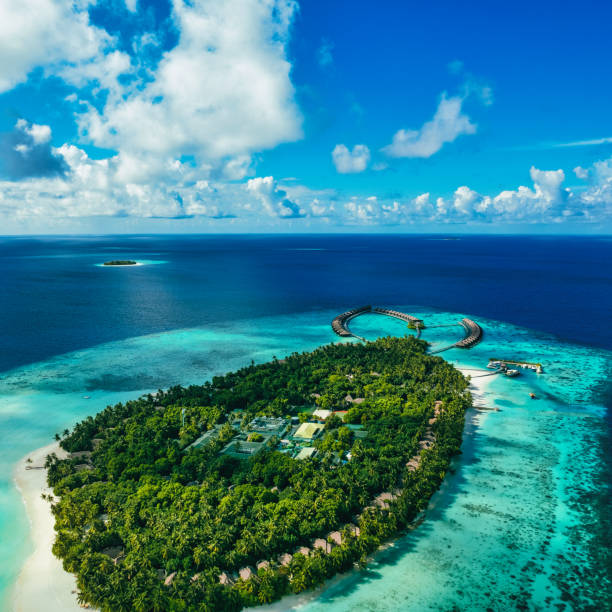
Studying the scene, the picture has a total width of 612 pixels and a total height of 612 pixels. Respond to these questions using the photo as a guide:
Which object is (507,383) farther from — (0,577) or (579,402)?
(0,577)

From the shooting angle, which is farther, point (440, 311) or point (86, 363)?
point (440, 311)

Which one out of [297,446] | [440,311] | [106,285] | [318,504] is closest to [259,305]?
[440,311]

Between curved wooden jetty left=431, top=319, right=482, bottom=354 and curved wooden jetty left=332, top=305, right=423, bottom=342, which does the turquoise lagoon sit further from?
curved wooden jetty left=332, top=305, right=423, bottom=342

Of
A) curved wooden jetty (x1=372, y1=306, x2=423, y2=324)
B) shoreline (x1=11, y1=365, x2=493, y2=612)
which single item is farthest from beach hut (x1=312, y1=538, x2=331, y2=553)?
curved wooden jetty (x1=372, y1=306, x2=423, y2=324)

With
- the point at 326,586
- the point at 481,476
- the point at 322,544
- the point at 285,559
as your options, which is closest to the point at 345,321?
the point at 481,476

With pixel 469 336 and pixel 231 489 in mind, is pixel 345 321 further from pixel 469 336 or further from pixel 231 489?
pixel 231 489

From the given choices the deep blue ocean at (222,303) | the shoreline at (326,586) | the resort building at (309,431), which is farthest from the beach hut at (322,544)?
the deep blue ocean at (222,303)
